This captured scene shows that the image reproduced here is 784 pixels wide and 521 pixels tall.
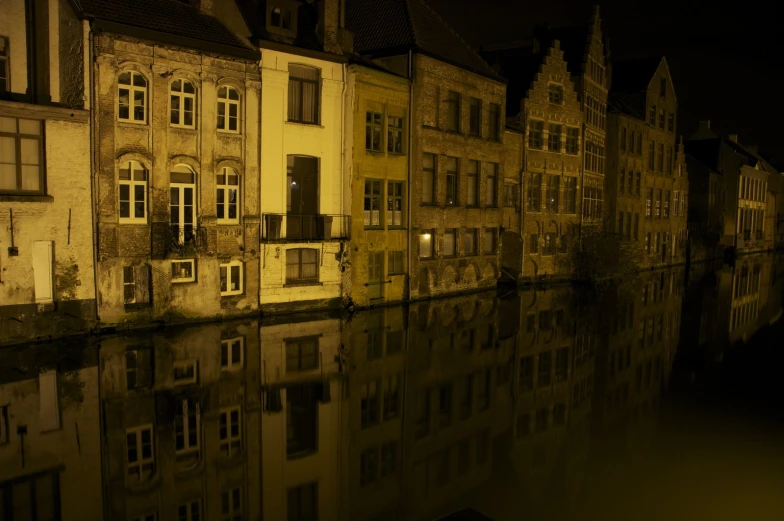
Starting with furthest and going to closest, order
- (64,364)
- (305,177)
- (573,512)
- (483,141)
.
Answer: (483,141) → (305,177) → (64,364) → (573,512)

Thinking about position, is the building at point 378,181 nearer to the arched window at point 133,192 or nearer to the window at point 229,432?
the arched window at point 133,192

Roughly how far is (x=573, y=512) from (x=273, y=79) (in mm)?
18056

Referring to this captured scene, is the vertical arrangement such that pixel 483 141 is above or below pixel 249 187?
above

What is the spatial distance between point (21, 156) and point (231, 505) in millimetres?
13440

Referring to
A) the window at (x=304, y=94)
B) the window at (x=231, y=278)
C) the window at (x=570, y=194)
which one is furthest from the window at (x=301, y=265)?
the window at (x=570, y=194)

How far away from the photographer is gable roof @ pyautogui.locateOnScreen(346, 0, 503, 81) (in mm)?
27516

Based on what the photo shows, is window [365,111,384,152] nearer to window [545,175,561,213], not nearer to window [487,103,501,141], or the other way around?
window [487,103,501,141]

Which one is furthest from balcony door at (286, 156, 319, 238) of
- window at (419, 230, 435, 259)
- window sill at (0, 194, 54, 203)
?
window sill at (0, 194, 54, 203)

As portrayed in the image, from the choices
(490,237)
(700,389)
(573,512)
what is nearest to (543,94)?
(490,237)

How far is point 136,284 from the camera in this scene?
19.2m

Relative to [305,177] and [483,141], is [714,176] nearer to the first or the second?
[483,141]

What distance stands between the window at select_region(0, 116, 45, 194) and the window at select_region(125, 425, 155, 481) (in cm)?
999

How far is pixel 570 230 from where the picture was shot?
3816 cm

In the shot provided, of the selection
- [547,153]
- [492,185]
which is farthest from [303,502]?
[547,153]
